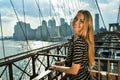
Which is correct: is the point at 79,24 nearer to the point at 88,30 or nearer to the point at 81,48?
the point at 88,30

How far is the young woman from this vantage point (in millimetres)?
1551

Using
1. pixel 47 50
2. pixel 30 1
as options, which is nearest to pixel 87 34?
pixel 47 50

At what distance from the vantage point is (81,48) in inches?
61.2

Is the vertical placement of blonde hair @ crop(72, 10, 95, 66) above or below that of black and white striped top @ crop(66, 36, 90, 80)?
above

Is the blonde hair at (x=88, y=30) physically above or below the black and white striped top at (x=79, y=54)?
above

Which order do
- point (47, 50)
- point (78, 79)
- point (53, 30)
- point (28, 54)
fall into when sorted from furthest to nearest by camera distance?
point (53, 30), point (47, 50), point (28, 54), point (78, 79)

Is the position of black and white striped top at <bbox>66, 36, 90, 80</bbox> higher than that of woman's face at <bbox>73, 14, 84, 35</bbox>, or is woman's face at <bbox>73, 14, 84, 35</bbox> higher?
woman's face at <bbox>73, 14, 84, 35</bbox>

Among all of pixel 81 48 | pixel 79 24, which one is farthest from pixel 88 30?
pixel 81 48

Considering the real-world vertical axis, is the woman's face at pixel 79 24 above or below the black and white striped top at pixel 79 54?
above

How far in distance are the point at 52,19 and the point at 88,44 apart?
9.48 m

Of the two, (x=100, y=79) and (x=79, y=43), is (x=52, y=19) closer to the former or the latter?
(x=100, y=79)

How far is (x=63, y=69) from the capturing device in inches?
68.6

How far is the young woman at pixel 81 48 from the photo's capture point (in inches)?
61.1

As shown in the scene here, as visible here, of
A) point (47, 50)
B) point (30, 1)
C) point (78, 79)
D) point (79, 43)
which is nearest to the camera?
point (79, 43)
